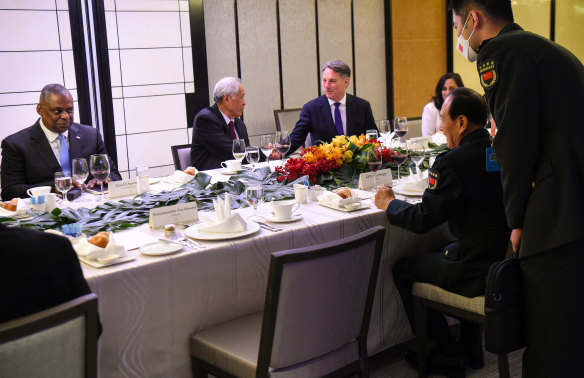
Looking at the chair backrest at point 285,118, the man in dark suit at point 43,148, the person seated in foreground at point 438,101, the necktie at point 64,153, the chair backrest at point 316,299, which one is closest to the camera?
the chair backrest at point 316,299

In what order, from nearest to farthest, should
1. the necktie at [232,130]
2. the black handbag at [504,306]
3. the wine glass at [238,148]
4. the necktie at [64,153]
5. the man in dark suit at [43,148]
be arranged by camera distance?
the black handbag at [504,306], the wine glass at [238,148], the man in dark suit at [43,148], the necktie at [64,153], the necktie at [232,130]

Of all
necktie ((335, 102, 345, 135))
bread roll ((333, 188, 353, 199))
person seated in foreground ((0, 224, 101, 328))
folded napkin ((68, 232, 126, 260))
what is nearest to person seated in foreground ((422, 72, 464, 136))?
necktie ((335, 102, 345, 135))

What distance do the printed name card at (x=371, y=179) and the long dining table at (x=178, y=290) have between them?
1.52 ft

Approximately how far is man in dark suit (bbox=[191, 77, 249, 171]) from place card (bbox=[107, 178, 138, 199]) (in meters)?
1.30

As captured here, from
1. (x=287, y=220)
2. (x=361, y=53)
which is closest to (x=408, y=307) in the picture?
(x=287, y=220)

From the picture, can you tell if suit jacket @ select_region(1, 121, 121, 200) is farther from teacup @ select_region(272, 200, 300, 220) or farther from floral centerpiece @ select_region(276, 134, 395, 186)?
teacup @ select_region(272, 200, 300, 220)

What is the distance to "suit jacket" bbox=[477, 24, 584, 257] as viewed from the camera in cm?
193

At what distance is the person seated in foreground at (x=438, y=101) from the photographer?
17.9ft

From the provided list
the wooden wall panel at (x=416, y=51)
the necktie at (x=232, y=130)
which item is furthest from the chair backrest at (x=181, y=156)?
the wooden wall panel at (x=416, y=51)

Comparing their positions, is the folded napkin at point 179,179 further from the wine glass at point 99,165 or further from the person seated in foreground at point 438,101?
the person seated in foreground at point 438,101

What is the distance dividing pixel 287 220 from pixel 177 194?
0.71 m

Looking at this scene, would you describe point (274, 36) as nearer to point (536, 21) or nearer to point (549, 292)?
point (536, 21)

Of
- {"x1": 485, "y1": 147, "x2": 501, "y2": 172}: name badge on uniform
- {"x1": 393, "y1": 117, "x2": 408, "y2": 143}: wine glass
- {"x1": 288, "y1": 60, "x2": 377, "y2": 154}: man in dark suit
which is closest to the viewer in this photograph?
{"x1": 485, "y1": 147, "x2": 501, "y2": 172}: name badge on uniform

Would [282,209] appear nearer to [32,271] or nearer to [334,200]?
[334,200]
